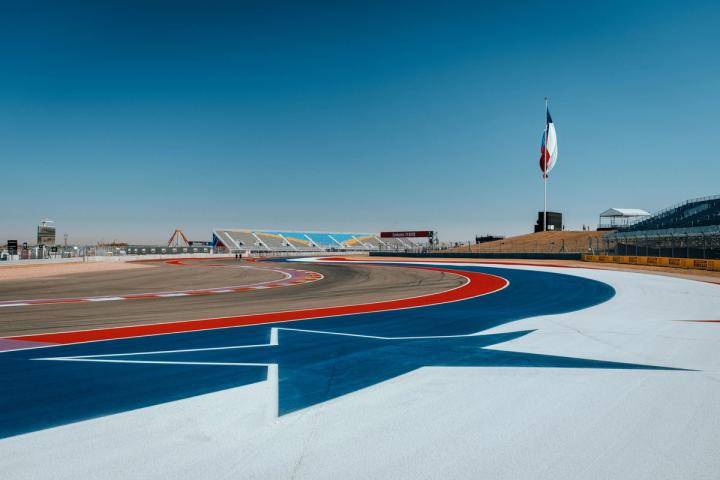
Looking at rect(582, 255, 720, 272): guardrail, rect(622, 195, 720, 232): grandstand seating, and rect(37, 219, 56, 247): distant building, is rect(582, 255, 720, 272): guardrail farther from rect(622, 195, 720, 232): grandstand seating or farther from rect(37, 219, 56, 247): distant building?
rect(37, 219, 56, 247): distant building

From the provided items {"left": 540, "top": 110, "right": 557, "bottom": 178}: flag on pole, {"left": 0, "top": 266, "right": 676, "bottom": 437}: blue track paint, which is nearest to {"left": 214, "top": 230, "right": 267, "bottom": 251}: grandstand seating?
{"left": 540, "top": 110, "right": 557, "bottom": 178}: flag on pole

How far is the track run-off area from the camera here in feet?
10.7

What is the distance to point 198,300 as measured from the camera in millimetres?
13602

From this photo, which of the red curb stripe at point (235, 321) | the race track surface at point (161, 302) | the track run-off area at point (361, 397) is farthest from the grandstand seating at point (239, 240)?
the track run-off area at point (361, 397)

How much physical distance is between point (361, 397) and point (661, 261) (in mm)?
32995

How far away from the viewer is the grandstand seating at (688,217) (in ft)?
114

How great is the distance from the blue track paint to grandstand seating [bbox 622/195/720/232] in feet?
112

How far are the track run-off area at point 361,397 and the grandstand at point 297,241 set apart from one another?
67774mm

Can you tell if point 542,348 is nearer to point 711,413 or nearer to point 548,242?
point 711,413

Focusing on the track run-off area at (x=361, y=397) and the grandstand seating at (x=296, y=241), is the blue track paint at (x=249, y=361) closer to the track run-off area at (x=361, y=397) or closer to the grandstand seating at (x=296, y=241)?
the track run-off area at (x=361, y=397)

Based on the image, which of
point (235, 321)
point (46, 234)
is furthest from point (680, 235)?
point (46, 234)

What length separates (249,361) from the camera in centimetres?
622

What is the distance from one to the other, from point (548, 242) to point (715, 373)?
6042 cm

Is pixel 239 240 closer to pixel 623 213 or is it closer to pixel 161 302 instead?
pixel 623 213
